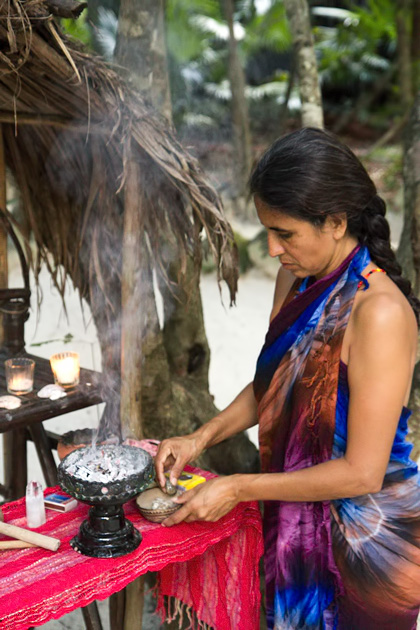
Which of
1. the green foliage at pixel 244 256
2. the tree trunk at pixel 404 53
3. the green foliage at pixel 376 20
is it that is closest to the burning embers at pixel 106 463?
the green foliage at pixel 244 256

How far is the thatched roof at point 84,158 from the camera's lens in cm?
215

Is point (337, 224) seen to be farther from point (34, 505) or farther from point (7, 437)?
point (7, 437)

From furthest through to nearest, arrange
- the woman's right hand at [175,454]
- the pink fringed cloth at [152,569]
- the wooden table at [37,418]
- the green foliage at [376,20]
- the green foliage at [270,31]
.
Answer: the green foliage at [270,31]
the green foliage at [376,20]
the wooden table at [37,418]
the woman's right hand at [175,454]
the pink fringed cloth at [152,569]

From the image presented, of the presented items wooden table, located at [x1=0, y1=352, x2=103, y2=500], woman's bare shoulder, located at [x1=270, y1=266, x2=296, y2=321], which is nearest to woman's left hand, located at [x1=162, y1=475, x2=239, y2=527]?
woman's bare shoulder, located at [x1=270, y1=266, x2=296, y2=321]

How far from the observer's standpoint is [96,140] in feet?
9.34

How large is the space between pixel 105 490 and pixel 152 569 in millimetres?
275

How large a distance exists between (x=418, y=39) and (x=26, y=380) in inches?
454

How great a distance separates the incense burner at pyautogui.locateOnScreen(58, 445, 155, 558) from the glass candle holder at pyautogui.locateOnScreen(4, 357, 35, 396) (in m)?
0.91

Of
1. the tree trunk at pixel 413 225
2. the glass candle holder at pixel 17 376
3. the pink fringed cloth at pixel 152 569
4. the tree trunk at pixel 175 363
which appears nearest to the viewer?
the pink fringed cloth at pixel 152 569

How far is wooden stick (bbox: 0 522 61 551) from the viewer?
1.62 metres

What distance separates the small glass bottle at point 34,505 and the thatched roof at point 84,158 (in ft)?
3.40

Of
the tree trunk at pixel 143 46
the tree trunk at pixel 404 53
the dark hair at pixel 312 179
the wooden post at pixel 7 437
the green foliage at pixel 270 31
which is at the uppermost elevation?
the green foliage at pixel 270 31

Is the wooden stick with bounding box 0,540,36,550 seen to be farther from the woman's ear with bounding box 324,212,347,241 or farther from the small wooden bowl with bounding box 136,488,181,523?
the woman's ear with bounding box 324,212,347,241

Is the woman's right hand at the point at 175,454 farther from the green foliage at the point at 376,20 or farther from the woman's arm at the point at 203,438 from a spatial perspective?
the green foliage at the point at 376,20
